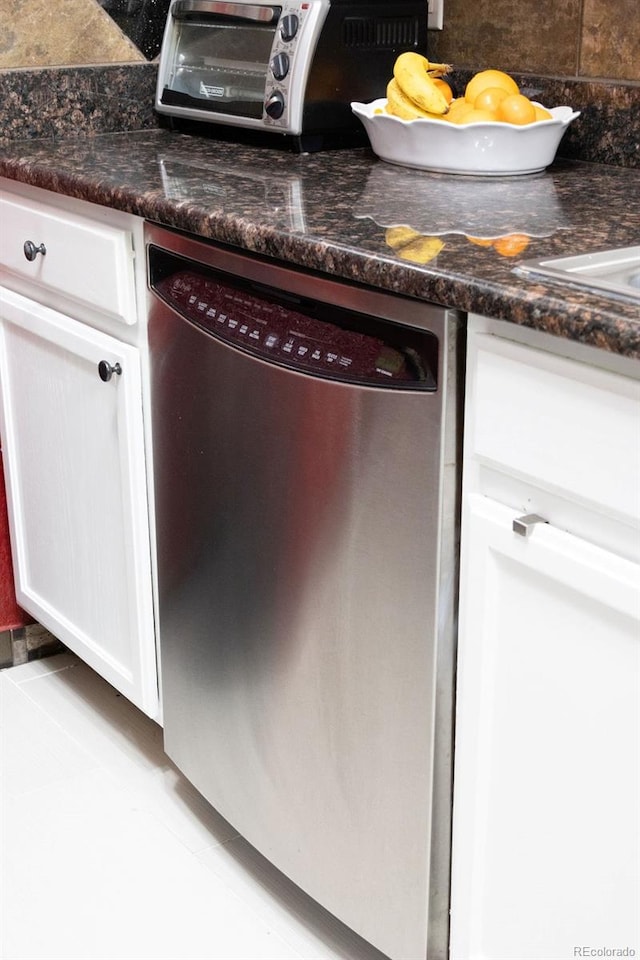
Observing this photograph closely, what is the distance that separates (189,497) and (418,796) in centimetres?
52

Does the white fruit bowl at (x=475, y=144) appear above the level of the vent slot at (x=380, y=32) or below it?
below

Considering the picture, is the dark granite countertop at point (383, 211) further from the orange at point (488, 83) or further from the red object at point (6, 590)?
the red object at point (6, 590)

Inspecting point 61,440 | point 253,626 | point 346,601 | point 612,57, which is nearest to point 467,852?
point 346,601

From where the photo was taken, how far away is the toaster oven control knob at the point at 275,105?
5.96 ft

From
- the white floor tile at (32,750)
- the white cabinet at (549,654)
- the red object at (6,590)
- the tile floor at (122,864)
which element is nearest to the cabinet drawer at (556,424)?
the white cabinet at (549,654)

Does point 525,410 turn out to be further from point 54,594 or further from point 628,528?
point 54,594

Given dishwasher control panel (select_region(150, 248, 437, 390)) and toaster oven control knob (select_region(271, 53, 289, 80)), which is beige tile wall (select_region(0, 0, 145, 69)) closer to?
toaster oven control knob (select_region(271, 53, 289, 80))

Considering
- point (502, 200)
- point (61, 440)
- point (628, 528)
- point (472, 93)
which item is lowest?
point (61, 440)

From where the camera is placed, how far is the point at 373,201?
148 centimetres

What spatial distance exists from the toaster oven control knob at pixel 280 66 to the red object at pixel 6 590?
2.95ft

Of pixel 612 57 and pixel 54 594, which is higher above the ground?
pixel 612 57

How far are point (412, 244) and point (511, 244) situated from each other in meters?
0.10

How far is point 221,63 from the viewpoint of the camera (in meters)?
1.94

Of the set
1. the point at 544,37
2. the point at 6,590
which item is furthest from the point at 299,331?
the point at 6,590
